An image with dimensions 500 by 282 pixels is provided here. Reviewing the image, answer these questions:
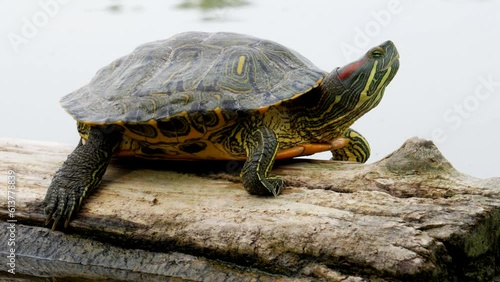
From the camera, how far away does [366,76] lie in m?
2.71

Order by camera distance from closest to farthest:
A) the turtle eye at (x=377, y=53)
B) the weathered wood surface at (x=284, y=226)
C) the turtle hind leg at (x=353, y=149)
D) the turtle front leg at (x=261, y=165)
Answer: the weathered wood surface at (x=284, y=226) < the turtle front leg at (x=261, y=165) < the turtle eye at (x=377, y=53) < the turtle hind leg at (x=353, y=149)

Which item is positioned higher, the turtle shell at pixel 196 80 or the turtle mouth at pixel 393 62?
the turtle mouth at pixel 393 62

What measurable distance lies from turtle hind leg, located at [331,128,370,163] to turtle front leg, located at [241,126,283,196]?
61 centimetres

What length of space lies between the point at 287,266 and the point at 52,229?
1.08 m

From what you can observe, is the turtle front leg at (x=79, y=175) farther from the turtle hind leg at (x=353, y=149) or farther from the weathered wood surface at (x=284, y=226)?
the turtle hind leg at (x=353, y=149)

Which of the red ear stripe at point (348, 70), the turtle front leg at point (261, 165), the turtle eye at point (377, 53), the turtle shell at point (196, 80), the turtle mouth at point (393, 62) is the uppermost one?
the turtle eye at point (377, 53)

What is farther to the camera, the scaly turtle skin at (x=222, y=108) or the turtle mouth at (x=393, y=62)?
the turtle mouth at (x=393, y=62)

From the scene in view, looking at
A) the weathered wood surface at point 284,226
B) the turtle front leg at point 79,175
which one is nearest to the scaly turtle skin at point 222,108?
the turtle front leg at point 79,175

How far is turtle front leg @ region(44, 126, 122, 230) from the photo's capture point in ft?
8.47

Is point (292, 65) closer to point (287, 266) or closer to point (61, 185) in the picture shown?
point (287, 266)

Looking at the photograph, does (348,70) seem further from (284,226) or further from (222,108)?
(284,226)

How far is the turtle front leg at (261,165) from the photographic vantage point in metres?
2.48

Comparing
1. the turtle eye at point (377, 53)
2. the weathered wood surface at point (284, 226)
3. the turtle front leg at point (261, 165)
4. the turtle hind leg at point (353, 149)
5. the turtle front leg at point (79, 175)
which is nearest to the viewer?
the weathered wood surface at point (284, 226)

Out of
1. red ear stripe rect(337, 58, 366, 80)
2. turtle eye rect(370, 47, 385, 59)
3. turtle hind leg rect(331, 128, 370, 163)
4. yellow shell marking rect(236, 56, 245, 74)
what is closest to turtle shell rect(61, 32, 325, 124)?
yellow shell marking rect(236, 56, 245, 74)
